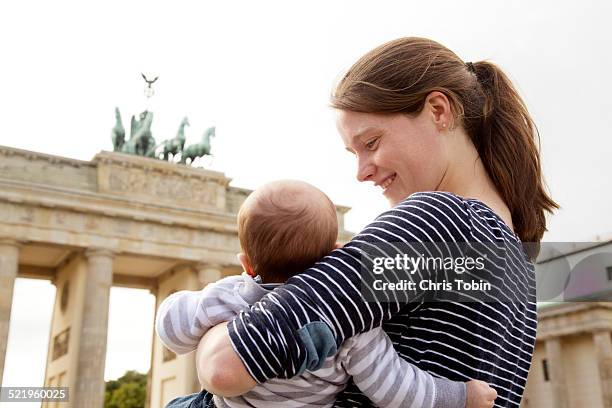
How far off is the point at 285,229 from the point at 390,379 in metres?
0.50

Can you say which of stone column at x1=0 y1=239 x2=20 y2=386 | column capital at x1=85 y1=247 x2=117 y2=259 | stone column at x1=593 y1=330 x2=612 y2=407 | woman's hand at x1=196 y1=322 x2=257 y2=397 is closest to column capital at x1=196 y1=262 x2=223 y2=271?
column capital at x1=85 y1=247 x2=117 y2=259

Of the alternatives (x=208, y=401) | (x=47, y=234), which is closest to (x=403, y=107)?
(x=208, y=401)

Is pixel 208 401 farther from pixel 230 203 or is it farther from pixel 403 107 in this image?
pixel 230 203

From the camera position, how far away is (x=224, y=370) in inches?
65.2

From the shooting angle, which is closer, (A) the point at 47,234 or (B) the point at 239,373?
(B) the point at 239,373

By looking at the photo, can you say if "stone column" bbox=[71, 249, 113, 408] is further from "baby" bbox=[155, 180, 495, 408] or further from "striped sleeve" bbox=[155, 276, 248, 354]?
"baby" bbox=[155, 180, 495, 408]

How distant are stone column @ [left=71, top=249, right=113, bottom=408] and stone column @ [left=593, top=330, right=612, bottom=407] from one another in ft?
87.0

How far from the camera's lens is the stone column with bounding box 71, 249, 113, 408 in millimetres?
27297

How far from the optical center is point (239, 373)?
1650mm

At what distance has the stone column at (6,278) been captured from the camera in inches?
1062

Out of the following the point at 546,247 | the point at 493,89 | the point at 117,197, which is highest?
the point at 117,197

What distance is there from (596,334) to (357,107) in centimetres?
4030

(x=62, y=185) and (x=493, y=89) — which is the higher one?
(x=62, y=185)

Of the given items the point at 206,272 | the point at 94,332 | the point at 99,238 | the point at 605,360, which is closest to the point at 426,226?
the point at 94,332
